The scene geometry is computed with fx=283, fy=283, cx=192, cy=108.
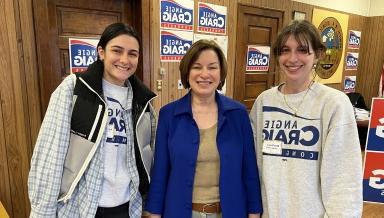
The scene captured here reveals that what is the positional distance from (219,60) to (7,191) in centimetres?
196

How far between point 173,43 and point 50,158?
7.33 ft

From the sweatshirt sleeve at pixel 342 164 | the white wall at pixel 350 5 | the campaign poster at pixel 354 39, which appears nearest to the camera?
the sweatshirt sleeve at pixel 342 164

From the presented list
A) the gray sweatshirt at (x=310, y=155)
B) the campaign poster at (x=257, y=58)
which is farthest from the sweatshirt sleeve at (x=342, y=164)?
the campaign poster at (x=257, y=58)

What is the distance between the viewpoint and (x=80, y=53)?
2.59m

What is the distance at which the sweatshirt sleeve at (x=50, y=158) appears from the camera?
126 cm

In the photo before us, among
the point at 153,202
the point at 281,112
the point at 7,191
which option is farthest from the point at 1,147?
the point at 281,112

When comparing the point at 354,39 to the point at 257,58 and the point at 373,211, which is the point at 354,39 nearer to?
the point at 257,58

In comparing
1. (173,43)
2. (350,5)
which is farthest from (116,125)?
(350,5)

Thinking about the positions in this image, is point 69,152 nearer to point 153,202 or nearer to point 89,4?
point 153,202

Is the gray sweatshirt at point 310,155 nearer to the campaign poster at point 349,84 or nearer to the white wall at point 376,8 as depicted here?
the campaign poster at point 349,84

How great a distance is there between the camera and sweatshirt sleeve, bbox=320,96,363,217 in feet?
3.86

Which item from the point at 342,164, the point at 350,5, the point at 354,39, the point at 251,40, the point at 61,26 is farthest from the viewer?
the point at 354,39

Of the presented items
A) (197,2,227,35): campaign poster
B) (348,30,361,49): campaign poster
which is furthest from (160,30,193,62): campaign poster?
(348,30,361,49): campaign poster

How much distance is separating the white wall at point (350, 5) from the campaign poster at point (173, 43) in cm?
266
